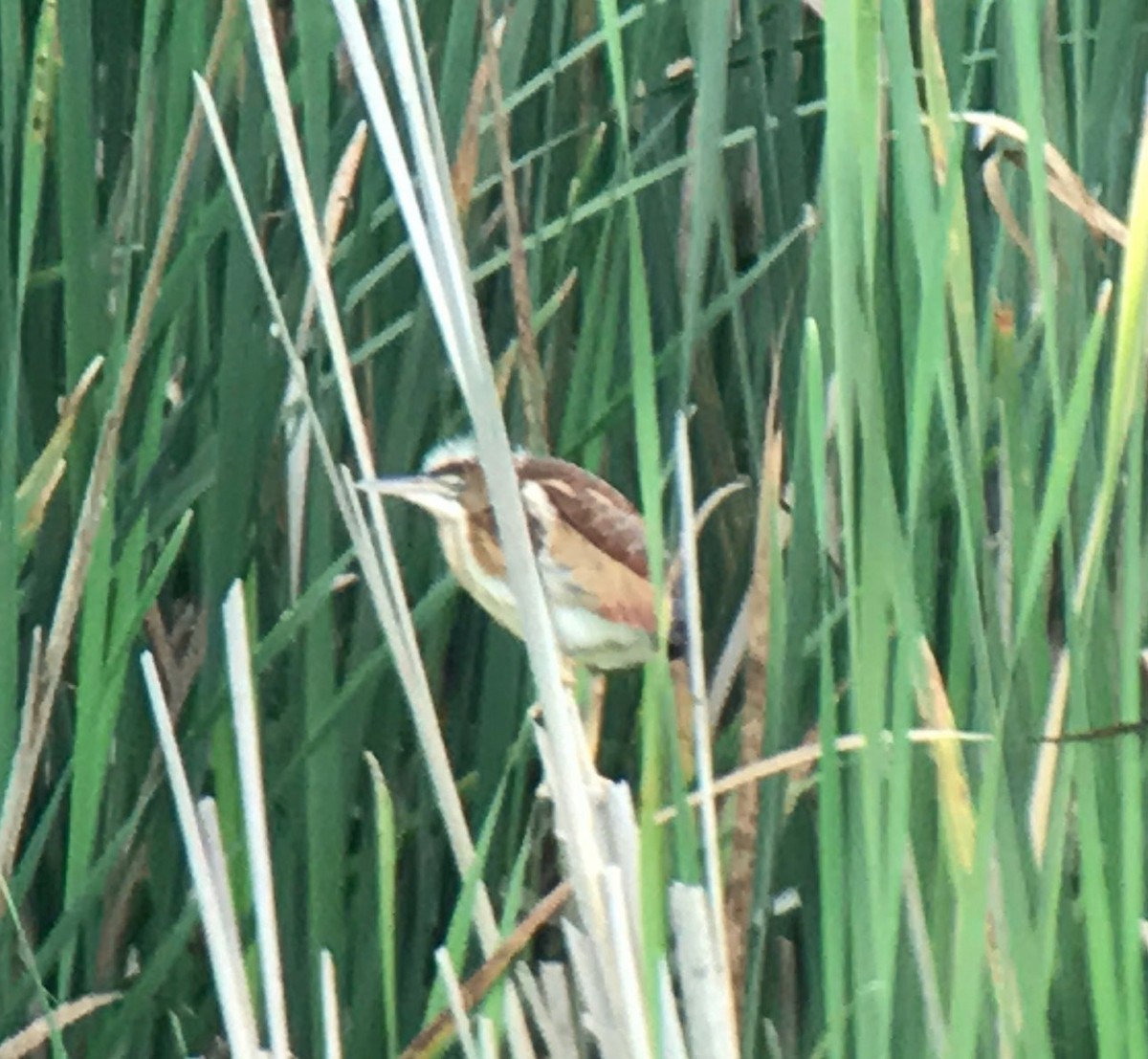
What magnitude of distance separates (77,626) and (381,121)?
1.50ft

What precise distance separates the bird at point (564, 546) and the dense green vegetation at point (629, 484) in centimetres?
3

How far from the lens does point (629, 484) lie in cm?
118

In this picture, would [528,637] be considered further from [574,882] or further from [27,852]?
[27,852]

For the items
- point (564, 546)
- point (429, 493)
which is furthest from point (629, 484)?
point (429, 493)

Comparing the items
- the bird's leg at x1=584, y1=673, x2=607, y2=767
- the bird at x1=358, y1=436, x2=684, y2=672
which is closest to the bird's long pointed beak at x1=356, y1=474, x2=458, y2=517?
the bird at x1=358, y1=436, x2=684, y2=672

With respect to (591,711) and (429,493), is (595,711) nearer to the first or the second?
(591,711)

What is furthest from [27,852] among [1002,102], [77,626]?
[1002,102]

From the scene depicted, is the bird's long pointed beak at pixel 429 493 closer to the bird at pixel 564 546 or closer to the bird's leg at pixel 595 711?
the bird at pixel 564 546

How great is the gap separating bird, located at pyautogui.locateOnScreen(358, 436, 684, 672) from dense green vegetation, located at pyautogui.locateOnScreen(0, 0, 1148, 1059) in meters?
0.03

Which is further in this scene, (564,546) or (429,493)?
(564,546)

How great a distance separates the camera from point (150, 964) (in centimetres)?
101

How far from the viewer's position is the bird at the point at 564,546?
40.4 inches

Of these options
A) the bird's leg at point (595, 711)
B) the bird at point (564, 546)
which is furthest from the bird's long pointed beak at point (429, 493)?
the bird's leg at point (595, 711)

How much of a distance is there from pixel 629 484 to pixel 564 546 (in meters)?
0.05
